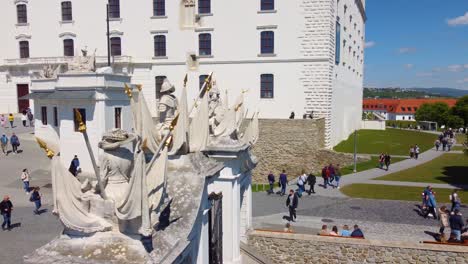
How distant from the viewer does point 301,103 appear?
33344mm

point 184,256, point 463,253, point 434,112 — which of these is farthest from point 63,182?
point 434,112

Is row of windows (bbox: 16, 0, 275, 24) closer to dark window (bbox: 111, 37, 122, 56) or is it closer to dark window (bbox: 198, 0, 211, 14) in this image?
dark window (bbox: 198, 0, 211, 14)

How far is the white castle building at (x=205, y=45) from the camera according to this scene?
32.8 m

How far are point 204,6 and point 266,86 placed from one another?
8.52 m

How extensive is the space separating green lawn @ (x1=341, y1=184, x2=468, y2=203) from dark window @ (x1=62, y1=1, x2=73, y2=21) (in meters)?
28.9

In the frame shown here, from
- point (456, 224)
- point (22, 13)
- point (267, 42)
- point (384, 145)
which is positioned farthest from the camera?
point (22, 13)

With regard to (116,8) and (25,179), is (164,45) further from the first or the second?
(25,179)

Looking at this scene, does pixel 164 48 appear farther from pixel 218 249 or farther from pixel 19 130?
pixel 218 249

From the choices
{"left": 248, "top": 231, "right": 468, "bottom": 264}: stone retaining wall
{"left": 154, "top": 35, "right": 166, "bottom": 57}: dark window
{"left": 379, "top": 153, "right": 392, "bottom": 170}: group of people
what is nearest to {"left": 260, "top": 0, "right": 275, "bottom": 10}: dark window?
{"left": 154, "top": 35, "right": 166, "bottom": 57}: dark window

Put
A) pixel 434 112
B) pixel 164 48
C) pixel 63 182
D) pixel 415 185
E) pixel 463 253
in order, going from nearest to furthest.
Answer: pixel 63 182
pixel 463 253
pixel 415 185
pixel 164 48
pixel 434 112

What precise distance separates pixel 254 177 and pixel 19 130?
19.4m

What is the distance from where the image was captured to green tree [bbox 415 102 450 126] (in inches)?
3275

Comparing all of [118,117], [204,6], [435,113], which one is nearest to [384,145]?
[204,6]

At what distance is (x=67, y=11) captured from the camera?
1483 inches
